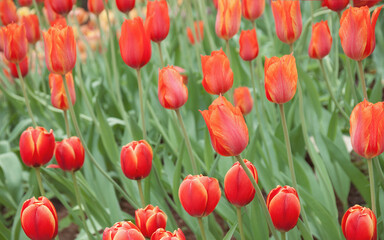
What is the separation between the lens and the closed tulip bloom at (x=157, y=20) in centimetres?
147

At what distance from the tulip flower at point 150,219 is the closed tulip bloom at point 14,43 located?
2.52ft

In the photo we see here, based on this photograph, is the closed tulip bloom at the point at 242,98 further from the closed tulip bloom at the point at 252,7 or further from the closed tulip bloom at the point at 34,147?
the closed tulip bloom at the point at 34,147

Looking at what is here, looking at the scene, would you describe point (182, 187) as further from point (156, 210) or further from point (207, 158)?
point (207, 158)

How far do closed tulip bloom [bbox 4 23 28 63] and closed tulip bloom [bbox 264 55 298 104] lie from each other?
86cm

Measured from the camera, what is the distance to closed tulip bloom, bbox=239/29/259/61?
58.5 inches

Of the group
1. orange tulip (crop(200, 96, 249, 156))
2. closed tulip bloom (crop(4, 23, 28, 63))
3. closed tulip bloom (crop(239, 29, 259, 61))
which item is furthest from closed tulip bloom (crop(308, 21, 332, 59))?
closed tulip bloom (crop(4, 23, 28, 63))

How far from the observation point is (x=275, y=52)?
239cm

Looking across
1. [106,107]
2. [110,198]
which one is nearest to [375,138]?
[110,198]

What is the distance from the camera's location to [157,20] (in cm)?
150

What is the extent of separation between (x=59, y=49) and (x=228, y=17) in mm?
490

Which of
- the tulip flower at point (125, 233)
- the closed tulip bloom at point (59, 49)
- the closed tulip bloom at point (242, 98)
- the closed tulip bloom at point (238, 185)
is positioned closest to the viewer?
the tulip flower at point (125, 233)

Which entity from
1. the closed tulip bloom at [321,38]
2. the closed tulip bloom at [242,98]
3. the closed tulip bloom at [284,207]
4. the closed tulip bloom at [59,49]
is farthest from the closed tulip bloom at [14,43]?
the closed tulip bloom at [284,207]

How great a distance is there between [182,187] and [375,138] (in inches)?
13.5

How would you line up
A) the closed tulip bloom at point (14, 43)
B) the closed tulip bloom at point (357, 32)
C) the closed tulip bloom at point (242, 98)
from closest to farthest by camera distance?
1. the closed tulip bloom at point (357, 32)
2. the closed tulip bloom at point (14, 43)
3. the closed tulip bloom at point (242, 98)
